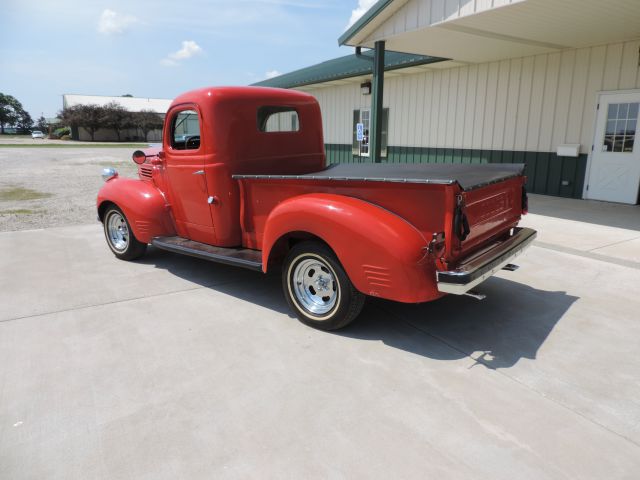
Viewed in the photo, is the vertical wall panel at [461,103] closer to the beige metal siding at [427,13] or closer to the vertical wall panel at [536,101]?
the vertical wall panel at [536,101]

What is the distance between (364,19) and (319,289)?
270 inches

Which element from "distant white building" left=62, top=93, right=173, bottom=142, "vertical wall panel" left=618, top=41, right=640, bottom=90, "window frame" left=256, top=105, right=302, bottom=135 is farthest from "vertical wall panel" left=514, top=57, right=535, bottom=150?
"distant white building" left=62, top=93, right=173, bottom=142

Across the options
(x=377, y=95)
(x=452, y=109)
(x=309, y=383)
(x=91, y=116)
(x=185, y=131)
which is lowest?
(x=309, y=383)

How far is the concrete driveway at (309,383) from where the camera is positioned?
238 centimetres

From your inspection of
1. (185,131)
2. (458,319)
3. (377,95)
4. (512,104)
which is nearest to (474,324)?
(458,319)

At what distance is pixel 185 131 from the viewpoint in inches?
205

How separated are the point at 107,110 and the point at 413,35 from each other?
57.0 metres

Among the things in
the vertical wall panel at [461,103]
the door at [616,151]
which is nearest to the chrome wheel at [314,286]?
the door at [616,151]

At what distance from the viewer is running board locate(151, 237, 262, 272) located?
14.1 feet

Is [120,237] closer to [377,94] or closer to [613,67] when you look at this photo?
[377,94]

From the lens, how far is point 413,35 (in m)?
8.85

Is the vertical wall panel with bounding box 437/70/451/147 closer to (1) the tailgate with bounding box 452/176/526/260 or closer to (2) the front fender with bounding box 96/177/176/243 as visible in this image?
(1) the tailgate with bounding box 452/176/526/260

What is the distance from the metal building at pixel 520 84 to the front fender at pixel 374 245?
521 cm

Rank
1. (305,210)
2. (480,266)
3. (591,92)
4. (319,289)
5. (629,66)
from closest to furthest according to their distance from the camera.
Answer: (480,266), (305,210), (319,289), (629,66), (591,92)
